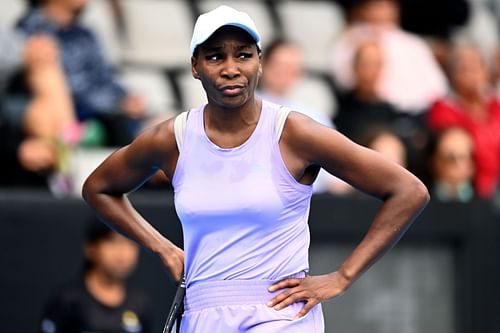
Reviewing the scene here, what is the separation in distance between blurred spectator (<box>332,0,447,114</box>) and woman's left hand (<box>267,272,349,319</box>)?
16.6 ft

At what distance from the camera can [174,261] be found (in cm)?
477

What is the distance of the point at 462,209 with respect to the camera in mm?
8156

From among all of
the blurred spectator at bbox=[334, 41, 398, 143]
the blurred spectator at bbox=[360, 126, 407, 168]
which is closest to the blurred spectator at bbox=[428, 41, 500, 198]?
the blurred spectator at bbox=[334, 41, 398, 143]

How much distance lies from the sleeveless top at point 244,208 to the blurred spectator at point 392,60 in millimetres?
5153

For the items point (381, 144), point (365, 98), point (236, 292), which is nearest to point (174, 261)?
point (236, 292)

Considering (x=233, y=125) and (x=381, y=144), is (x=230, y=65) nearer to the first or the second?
(x=233, y=125)

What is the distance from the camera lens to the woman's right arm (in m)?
4.50

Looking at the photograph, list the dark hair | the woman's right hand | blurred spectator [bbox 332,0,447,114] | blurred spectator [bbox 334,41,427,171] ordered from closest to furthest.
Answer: the woman's right hand, the dark hair, blurred spectator [bbox 334,41,427,171], blurred spectator [bbox 332,0,447,114]

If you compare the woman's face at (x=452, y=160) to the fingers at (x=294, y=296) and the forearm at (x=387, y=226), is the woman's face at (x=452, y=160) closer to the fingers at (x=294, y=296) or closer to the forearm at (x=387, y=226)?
the forearm at (x=387, y=226)

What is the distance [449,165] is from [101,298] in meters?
2.75

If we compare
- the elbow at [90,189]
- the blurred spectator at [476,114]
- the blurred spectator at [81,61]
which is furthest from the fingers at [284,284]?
the blurred spectator at [476,114]

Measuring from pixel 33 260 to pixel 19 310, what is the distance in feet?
0.94

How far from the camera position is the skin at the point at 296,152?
4.26 metres

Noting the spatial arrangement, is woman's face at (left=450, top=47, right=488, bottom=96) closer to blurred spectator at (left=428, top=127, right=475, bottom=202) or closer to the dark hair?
blurred spectator at (left=428, top=127, right=475, bottom=202)
